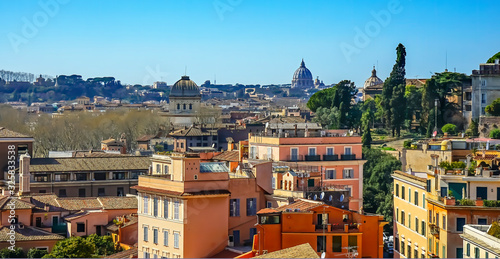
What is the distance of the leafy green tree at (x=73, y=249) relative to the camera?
102ft

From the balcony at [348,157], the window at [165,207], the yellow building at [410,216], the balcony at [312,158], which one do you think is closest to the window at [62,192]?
the balcony at [312,158]

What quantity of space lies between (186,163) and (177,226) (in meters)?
1.46

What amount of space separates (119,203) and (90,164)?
30.6 feet

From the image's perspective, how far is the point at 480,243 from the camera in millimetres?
23094

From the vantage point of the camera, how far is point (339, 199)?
94.2ft

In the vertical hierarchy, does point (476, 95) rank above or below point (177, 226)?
above

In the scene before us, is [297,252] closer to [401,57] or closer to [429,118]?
[429,118]

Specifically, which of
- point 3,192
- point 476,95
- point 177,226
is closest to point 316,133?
point 3,192

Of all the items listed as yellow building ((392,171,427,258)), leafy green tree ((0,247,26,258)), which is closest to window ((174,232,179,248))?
yellow building ((392,171,427,258))

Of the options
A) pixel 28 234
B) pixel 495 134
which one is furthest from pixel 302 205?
Answer: pixel 495 134

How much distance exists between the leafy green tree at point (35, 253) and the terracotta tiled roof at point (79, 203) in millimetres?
4778

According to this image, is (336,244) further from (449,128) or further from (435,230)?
(449,128)

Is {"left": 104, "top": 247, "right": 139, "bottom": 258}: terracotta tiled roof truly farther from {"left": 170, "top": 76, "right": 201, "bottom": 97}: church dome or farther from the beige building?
{"left": 170, "top": 76, "right": 201, "bottom": 97}: church dome

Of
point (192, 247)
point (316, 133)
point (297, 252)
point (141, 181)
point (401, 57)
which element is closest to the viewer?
point (297, 252)
